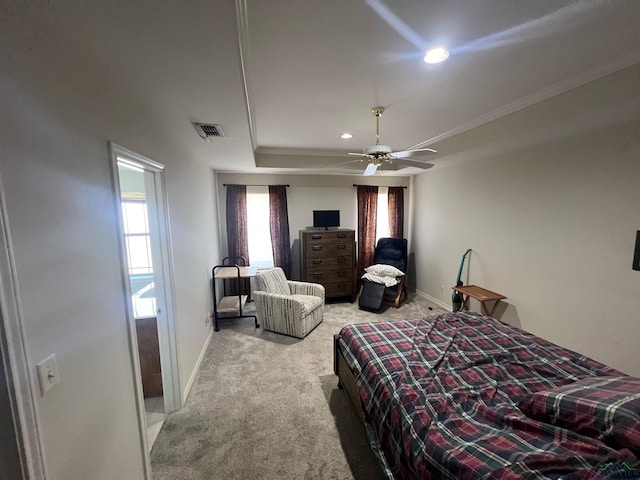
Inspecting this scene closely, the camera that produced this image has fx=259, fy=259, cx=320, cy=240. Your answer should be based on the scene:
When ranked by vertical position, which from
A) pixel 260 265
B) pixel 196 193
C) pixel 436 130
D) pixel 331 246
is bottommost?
pixel 260 265

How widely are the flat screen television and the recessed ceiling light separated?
331 centimetres

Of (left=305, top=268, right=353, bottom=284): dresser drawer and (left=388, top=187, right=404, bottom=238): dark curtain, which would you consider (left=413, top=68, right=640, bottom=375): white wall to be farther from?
(left=305, top=268, right=353, bottom=284): dresser drawer

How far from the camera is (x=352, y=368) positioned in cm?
203

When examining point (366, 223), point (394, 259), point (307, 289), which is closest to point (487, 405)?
point (307, 289)

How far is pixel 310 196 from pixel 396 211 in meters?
1.78

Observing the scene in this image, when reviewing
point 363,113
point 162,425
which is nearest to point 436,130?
point 363,113

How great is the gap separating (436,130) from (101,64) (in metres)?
3.05

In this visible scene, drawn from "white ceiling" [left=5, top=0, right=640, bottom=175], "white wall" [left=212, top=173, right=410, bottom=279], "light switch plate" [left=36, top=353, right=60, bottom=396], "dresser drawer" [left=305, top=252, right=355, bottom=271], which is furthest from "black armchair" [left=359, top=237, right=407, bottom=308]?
"light switch plate" [left=36, top=353, right=60, bottom=396]

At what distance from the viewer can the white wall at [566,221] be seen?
2.12 metres

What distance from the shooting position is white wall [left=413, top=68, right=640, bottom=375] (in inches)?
83.4

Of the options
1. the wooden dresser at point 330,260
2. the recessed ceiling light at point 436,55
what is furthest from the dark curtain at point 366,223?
the recessed ceiling light at point 436,55

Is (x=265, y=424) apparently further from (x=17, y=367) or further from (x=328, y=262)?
(x=328, y=262)

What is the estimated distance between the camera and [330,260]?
4.65 m

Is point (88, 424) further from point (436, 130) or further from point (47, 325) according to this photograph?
point (436, 130)
